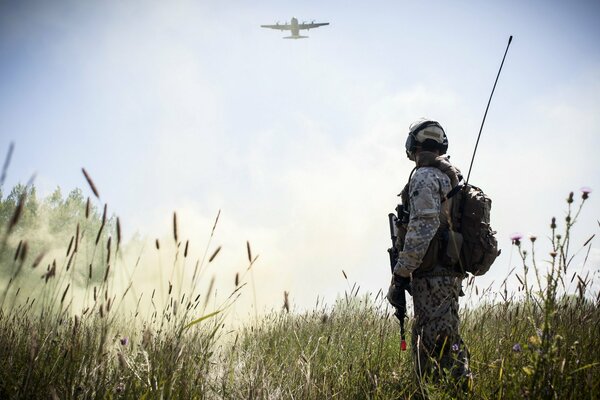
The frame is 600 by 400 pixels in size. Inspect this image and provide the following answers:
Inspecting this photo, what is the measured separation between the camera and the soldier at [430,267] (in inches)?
107

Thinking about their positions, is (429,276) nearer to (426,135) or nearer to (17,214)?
(426,135)

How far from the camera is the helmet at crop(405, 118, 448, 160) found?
3.22m

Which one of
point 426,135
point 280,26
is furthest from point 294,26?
point 426,135

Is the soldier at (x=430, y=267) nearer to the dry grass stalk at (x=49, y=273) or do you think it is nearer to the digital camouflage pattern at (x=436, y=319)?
the digital camouflage pattern at (x=436, y=319)

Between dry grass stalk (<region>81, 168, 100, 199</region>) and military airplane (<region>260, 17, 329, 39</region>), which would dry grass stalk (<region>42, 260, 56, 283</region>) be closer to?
dry grass stalk (<region>81, 168, 100, 199</region>)

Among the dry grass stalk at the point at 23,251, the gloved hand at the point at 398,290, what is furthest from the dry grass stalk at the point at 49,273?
the gloved hand at the point at 398,290

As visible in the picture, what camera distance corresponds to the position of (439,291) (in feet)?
9.32

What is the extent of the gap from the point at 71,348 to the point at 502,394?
87.7 inches

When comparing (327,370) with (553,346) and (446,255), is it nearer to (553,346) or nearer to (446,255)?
(446,255)

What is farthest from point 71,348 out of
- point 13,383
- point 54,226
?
point 54,226

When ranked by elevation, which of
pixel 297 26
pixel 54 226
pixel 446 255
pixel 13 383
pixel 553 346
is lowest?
pixel 13 383

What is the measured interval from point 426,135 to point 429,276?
1.31 m

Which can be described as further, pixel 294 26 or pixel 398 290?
pixel 294 26

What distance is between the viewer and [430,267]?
9.46 feet
